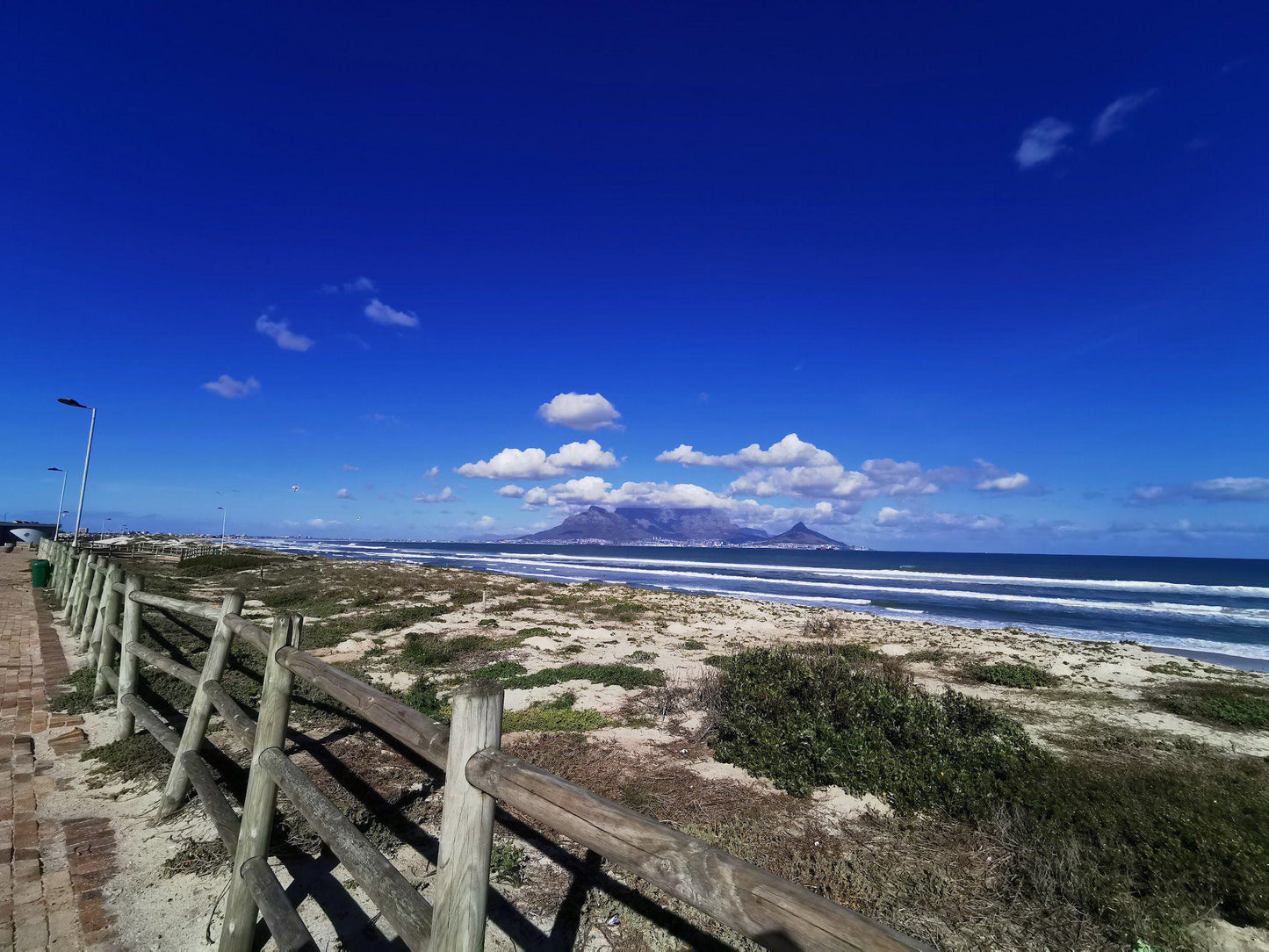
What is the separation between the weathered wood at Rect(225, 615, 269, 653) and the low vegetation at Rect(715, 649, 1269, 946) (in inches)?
203

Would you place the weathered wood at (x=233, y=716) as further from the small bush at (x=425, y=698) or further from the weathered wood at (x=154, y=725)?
the small bush at (x=425, y=698)

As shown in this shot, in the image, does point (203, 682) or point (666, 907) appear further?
point (203, 682)

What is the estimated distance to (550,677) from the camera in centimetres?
1026

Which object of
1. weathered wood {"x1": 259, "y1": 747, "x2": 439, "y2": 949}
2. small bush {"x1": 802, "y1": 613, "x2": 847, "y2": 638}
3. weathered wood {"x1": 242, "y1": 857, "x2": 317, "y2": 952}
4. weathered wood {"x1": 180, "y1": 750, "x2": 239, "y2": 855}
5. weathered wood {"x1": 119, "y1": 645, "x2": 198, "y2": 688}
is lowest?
small bush {"x1": 802, "y1": 613, "x2": 847, "y2": 638}

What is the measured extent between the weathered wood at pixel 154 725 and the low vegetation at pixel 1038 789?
554 cm

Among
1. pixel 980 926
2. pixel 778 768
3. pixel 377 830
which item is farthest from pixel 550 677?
pixel 980 926

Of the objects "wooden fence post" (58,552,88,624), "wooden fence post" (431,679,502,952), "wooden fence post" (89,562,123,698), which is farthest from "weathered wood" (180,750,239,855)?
"wooden fence post" (58,552,88,624)

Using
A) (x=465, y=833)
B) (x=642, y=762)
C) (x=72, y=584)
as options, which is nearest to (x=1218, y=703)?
(x=642, y=762)

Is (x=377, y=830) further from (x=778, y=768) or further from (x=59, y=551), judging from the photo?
(x=59, y=551)

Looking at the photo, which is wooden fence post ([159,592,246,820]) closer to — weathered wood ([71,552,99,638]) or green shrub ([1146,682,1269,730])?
weathered wood ([71,552,99,638])

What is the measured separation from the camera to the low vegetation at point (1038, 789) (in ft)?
13.5

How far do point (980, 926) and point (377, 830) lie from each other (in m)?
4.44

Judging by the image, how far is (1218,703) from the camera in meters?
10.2

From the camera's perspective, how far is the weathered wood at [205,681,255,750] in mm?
3512
